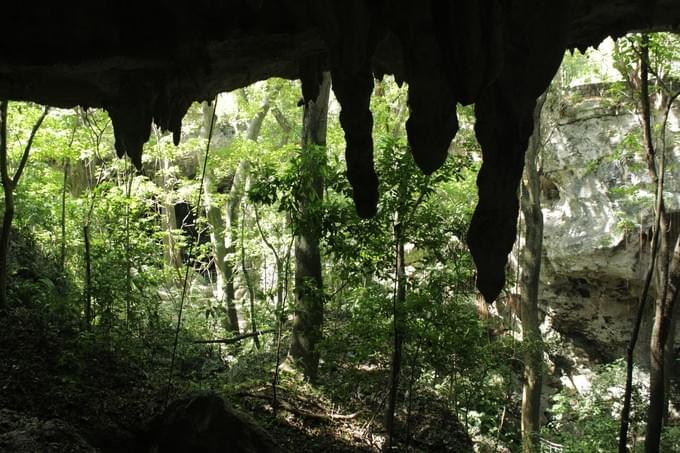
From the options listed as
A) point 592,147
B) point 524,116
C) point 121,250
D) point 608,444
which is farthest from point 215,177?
point 524,116

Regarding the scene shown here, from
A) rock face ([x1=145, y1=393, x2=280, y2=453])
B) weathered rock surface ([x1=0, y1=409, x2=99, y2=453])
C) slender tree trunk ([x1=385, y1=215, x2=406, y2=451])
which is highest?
slender tree trunk ([x1=385, y1=215, x2=406, y2=451])

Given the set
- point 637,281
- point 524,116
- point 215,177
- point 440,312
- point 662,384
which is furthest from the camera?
point 215,177

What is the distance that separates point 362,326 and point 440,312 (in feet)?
3.36

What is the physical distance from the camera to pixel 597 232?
55.0 feet

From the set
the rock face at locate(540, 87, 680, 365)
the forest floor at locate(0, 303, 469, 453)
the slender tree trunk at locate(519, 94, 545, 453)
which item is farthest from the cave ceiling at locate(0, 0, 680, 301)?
the rock face at locate(540, 87, 680, 365)

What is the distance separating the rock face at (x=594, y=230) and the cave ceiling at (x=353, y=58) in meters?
10.9

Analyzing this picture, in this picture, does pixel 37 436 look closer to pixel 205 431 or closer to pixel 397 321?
pixel 205 431

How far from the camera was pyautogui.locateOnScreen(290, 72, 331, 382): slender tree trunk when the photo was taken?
7.72 meters

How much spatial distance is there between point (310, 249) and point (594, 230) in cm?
1006

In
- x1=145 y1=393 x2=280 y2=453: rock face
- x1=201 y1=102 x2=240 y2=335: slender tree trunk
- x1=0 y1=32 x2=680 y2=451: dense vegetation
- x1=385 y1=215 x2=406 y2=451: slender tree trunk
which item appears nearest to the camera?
x1=145 y1=393 x2=280 y2=453: rock face

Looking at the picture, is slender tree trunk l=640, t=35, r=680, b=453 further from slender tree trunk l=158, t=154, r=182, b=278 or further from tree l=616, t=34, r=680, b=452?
slender tree trunk l=158, t=154, r=182, b=278

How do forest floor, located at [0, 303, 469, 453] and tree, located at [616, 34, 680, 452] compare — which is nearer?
forest floor, located at [0, 303, 469, 453]

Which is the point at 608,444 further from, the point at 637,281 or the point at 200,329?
the point at 200,329

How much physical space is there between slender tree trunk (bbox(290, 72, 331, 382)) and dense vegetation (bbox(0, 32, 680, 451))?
39mm
